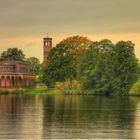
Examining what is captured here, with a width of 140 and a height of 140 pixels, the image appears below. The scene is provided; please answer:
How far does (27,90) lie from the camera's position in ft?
566

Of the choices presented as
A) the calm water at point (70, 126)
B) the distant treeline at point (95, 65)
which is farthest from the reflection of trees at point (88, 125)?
the distant treeline at point (95, 65)

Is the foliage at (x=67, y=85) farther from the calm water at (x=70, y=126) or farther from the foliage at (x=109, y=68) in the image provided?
the calm water at (x=70, y=126)

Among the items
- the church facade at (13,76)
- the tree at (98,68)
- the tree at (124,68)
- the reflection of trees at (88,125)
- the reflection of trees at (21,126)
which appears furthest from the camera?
the church facade at (13,76)

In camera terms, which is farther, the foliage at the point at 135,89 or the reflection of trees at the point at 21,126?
the foliage at the point at 135,89

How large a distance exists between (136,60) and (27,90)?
1634 inches

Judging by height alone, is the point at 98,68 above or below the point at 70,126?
above

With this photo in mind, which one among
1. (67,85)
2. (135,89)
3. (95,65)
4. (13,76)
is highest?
(95,65)

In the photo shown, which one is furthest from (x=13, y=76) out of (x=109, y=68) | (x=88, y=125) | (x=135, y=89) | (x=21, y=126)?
(x=21, y=126)

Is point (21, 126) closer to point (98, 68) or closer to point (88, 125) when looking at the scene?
point (88, 125)

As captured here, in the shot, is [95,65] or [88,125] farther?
[95,65]

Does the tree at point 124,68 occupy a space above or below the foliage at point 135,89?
above

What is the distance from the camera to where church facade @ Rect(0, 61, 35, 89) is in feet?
620

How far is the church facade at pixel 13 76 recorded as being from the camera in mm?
188875

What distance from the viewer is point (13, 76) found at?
629 feet
